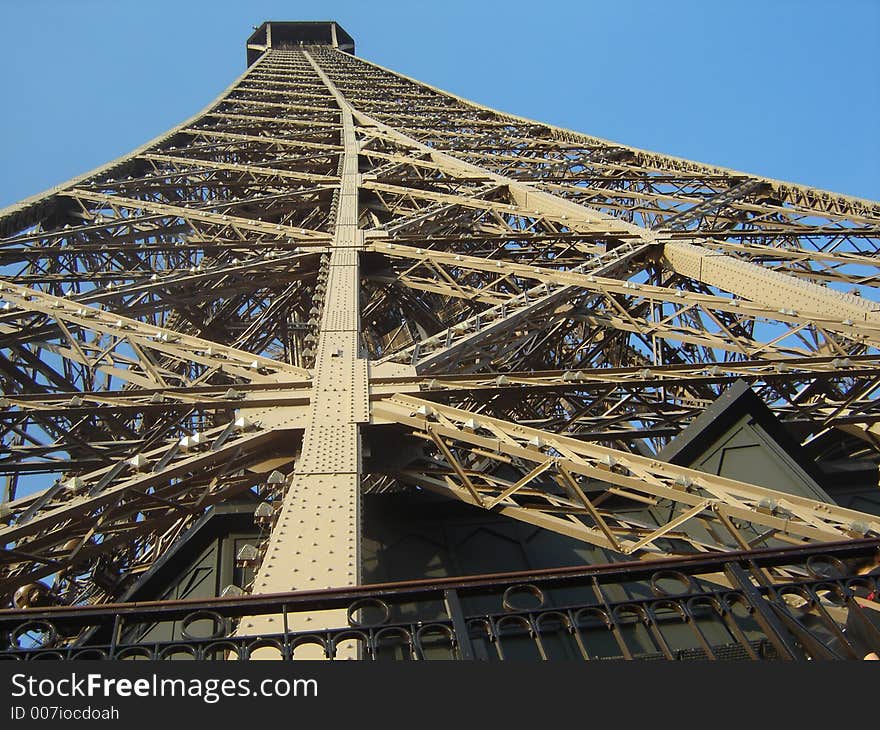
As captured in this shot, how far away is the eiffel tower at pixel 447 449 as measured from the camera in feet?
13.3

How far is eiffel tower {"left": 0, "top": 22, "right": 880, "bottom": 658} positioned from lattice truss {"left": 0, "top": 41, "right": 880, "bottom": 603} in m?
0.04

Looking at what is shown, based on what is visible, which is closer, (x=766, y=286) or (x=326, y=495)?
(x=326, y=495)

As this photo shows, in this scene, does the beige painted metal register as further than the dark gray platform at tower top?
No

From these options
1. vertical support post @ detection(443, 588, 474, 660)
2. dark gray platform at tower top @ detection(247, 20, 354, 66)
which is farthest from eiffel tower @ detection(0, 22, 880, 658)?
dark gray platform at tower top @ detection(247, 20, 354, 66)

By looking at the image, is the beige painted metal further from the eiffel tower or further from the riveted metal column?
the riveted metal column

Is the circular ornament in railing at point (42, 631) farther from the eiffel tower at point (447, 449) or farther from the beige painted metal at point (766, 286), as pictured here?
the beige painted metal at point (766, 286)

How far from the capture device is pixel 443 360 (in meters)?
7.74

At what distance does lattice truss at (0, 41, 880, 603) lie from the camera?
5695 mm

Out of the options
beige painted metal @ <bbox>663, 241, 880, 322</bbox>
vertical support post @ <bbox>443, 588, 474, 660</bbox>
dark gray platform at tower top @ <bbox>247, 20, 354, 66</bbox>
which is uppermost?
dark gray platform at tower top @ <bbox>247, 20, 354, 66</bbox>

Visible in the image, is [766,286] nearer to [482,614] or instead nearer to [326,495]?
[326,495]

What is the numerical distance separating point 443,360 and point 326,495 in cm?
264

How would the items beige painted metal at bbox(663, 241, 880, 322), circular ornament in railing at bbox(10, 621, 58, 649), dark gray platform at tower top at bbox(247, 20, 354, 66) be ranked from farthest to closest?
dark gray platform at tower top at bbox(247, 20, 354, 66)
beige painted metal at bbox(663, 241, 880, 322)
circular ornament in railing at bbox(10, 621, 58, 649)

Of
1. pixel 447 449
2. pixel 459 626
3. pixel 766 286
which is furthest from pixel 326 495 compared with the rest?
pixel 766 286

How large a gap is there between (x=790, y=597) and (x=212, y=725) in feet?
12.9
